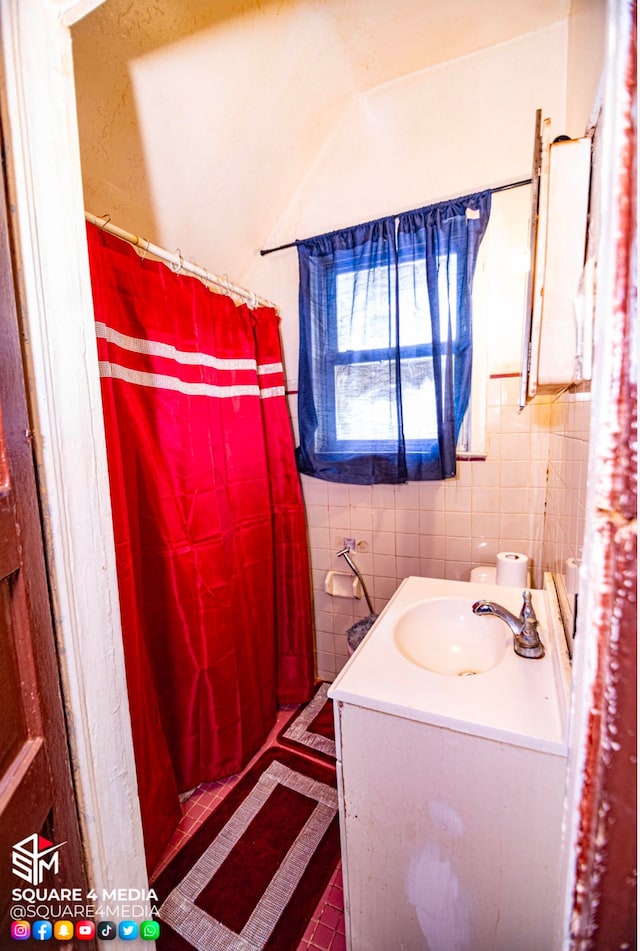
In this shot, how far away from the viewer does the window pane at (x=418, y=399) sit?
1.54 m

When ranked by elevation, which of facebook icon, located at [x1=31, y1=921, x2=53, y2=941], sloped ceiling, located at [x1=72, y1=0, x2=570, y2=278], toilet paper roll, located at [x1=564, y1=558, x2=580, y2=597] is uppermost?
sloped ceiling, located at [x1=72, y1=0, x2=570, y2=278]

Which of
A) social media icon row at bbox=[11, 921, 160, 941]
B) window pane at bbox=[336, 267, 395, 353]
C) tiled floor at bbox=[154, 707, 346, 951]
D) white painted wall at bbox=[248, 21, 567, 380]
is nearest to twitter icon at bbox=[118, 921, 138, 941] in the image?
social media icon row at bbox=[11, 921, 160, 941]

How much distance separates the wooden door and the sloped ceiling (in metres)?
0.84

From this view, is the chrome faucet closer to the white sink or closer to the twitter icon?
the white sink

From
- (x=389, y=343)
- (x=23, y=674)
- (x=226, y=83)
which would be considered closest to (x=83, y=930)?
(x=23, y=674)

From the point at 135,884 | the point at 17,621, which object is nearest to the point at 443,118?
the point at 17,621

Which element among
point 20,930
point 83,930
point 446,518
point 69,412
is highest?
point 69,412

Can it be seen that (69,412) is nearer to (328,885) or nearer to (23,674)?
(23,674)

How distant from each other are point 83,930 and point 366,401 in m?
1.59

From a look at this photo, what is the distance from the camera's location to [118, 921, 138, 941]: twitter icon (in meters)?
0.63

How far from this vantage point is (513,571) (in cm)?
137

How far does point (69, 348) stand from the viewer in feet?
1.95

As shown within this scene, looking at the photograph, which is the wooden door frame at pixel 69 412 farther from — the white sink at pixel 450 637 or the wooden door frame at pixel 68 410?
the white sink at pixel 450 637

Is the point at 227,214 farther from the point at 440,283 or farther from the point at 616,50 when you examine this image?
the point at 616,50
